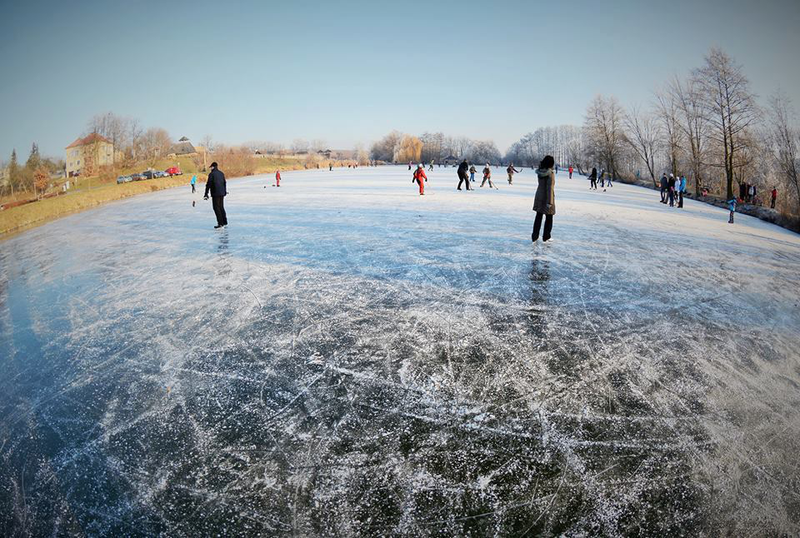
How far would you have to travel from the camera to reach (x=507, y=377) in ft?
9.88

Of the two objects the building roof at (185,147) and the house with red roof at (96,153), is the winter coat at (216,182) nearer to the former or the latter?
the house with red roof at (96,153)

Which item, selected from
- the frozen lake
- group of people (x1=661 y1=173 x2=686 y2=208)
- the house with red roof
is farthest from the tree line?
the frozen lake

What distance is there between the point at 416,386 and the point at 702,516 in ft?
5.67

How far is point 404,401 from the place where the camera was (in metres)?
2.71

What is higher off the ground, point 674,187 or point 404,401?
point 674,187

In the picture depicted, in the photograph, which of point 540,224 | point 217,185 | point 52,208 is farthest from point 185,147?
point 540,224

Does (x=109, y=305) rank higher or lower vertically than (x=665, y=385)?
higher

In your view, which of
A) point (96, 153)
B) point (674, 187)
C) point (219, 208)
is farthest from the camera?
point (96, 153)

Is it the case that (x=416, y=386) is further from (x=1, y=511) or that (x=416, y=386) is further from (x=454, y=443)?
(x=1, y=511)

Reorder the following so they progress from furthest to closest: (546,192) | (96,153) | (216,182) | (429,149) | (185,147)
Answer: (429,149)
(185,147)
(96,153)
(216,182)
(546,192)

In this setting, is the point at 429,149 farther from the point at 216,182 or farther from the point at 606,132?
the point at 216,182

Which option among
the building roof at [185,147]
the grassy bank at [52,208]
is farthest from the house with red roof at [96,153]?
the building roof at [185,147]

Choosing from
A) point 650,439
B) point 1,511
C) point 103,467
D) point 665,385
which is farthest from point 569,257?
point 1,511

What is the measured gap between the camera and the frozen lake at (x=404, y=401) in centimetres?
191
